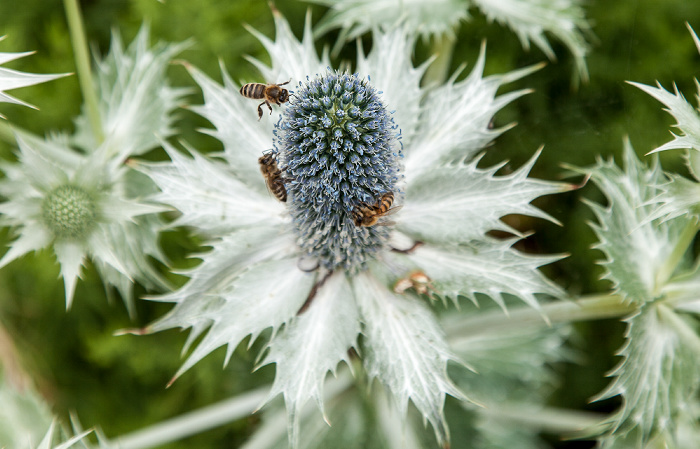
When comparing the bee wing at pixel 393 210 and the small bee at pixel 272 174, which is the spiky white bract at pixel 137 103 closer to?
the small bee at pixel 272 174

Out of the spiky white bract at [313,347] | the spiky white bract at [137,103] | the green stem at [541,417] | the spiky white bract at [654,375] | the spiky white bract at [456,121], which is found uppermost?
the spiky white bract at [137,103]

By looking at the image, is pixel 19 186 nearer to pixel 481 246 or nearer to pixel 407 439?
pixel 481 246

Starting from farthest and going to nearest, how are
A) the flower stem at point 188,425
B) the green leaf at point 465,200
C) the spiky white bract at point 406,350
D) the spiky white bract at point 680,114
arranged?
1. the flower stem at point 188,425
2. the green leaf at point 465,200
3. the spiky white bract at point 406,350
4. the spiky white bract at point 680,114

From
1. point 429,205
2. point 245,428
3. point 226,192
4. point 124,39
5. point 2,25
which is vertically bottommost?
point 245,428

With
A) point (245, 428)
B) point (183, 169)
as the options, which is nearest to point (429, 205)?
point (183, 169)

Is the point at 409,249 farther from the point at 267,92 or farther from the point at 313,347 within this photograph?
the point at 267,92

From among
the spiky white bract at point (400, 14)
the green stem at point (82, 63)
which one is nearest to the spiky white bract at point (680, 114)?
the spiky white bract at point (400, 14)
